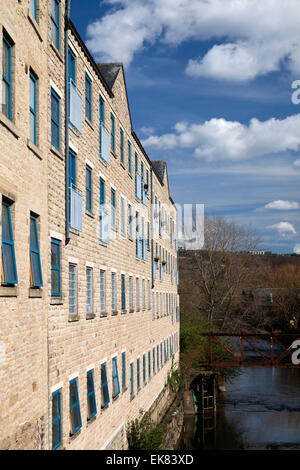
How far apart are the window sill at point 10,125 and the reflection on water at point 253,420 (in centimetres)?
A: 2625

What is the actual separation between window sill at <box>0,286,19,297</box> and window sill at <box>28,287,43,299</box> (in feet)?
3.02

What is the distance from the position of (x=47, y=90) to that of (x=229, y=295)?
49.7m

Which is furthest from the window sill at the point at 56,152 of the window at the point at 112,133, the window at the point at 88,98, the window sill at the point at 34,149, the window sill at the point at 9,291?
the window at the point at 112,133

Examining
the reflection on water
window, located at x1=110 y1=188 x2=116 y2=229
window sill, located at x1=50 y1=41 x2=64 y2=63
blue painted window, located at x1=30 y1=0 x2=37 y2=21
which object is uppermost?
blue painted window, located at x1=30 y1=0 x2=37 y2=21

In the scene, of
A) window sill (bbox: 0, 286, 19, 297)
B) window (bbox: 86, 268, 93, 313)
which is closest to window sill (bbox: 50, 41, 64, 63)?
window (bbox: 86, 268, 93, 313)

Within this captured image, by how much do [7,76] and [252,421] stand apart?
110 ft

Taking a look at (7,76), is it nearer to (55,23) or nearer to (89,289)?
(55,23)

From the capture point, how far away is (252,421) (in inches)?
1524

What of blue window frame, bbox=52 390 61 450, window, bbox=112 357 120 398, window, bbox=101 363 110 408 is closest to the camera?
blue window frame, bbox=52 390 61 450

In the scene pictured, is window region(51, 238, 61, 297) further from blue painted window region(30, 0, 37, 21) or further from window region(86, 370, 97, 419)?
blue painted window region(30, 0, 37, 21)

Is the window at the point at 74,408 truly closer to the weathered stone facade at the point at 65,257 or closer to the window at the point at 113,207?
the weathered stone facade at the point at 65,257

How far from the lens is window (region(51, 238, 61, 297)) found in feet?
Result: 42.8

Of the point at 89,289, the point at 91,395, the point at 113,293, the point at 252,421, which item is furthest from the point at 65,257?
the point at 252,421
